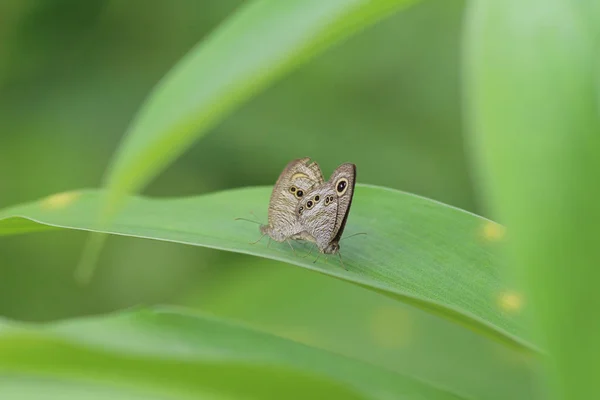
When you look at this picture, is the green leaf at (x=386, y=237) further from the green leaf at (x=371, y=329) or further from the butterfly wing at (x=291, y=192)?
the green leaf at (x=371, y=329)

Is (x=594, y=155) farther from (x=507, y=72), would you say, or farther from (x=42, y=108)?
(x=42, y=108)

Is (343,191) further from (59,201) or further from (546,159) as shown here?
(546,159)

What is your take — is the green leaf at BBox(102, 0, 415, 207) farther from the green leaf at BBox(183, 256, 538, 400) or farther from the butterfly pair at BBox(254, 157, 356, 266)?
the green leaf at BBox(183, 256, 538, 400)

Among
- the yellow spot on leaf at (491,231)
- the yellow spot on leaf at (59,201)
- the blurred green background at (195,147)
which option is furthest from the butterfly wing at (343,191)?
the blurred green background at (195,147)

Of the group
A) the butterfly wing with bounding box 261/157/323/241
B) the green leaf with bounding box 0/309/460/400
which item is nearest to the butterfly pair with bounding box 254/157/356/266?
the butterfly wing with bounding box 261/157/323/241

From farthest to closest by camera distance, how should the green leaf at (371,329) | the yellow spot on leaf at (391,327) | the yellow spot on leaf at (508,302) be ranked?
the yellow spot on leaf at (391,327), the green leaf at (371,329), the yellow spot on leaf at (508,302)

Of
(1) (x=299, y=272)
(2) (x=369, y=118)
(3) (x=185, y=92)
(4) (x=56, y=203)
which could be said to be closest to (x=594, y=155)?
(3) (x=185, y=92)
